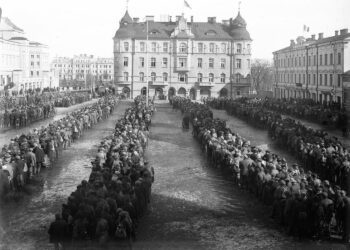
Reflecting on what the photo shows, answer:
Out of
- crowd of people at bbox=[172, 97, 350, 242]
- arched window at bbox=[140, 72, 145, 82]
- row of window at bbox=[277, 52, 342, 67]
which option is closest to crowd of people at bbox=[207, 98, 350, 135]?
row of window at bbox=[277, 52, 342, 67]

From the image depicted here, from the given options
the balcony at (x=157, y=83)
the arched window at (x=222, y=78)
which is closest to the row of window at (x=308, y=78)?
the arched window at (x=222, y=78)

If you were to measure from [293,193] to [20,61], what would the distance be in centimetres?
6779

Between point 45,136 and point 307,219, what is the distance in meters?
14.3

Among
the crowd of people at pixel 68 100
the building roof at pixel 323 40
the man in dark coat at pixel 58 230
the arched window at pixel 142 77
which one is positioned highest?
the building roof at pixel 323 40

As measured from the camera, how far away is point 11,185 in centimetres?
1714

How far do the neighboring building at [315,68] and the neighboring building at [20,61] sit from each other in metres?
37.3

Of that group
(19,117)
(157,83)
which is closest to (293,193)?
(19,117)

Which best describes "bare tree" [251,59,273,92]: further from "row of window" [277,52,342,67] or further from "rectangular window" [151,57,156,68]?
"rectangular window" [151,57,156,68]

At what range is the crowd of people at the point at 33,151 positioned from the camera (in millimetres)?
16875

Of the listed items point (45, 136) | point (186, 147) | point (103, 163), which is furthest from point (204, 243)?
point (186, 147)

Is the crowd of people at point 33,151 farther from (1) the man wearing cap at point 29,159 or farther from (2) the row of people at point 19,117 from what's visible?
(2) the row of people at point 19,117

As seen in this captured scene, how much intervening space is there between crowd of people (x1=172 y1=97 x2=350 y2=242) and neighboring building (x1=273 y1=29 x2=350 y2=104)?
103 feet

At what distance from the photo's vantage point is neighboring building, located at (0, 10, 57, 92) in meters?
65.9

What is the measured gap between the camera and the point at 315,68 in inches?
2228
